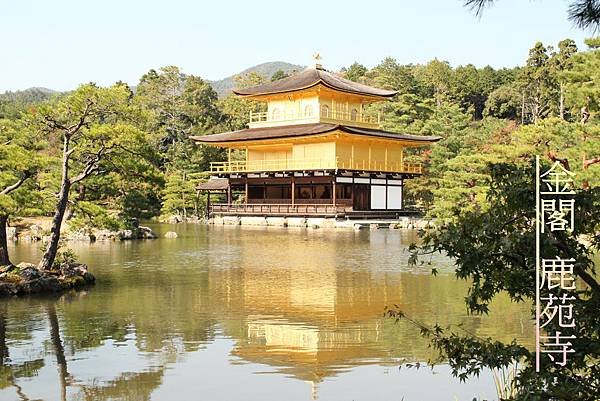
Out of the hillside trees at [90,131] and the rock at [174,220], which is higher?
the hillside trees at [90,131]

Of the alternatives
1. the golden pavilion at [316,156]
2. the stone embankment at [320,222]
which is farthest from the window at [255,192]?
the stone embankment at [320,222]

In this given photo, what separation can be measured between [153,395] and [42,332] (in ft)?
10.3

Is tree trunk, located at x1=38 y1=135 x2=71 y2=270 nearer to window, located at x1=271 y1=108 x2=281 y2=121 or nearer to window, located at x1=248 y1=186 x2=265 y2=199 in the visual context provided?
window, located at x1=248 y1=186 x2=265 y2=199

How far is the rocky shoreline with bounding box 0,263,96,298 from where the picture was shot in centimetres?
1177

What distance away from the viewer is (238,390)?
6582 millimetres

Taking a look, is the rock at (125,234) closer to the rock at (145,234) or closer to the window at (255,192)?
the rock at (145,234)

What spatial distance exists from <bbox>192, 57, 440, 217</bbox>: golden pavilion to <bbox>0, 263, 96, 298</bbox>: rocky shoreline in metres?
22.0

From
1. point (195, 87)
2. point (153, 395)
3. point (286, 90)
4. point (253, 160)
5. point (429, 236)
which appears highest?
point (195, 87)

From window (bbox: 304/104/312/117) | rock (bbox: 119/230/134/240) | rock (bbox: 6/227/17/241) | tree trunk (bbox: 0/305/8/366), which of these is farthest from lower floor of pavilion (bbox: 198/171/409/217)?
tree trunk (bbox: 0/305/8/366)

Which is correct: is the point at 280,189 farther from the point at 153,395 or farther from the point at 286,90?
the point at 153,395

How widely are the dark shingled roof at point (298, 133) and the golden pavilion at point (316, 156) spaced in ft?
0.20

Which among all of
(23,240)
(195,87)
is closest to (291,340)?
(23,240)

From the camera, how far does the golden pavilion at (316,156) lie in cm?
3697

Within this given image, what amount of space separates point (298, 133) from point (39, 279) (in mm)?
26367
